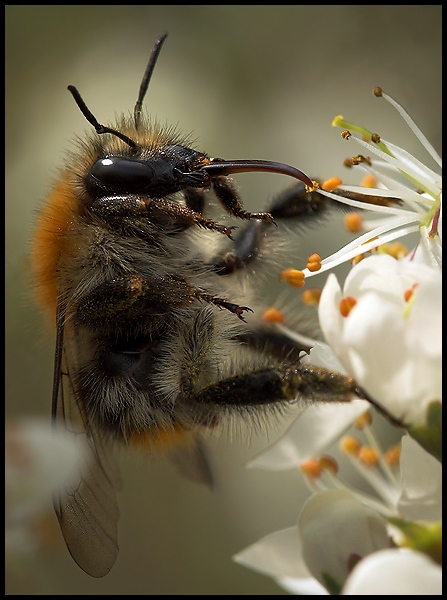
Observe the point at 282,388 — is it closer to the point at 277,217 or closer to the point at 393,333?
the point at 393,333

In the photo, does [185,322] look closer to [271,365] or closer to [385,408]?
[271,365]

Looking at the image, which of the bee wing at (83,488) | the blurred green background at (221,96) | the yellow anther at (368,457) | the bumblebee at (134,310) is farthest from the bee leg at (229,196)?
the blurred green background at (221,96)

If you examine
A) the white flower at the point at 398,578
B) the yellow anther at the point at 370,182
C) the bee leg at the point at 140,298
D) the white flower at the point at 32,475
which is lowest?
the white flower at the point at 32,475

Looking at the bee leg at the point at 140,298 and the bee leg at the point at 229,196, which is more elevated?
the bee leg at the point at 229,196

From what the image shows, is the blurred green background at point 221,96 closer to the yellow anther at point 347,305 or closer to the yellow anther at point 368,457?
the yellow anther at point 368,457

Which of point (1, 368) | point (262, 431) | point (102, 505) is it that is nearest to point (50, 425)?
point (102, 505)

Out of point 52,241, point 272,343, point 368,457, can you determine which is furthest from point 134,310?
point 368,457

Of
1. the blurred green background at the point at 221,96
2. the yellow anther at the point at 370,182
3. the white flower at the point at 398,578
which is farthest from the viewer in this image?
the blurred green background at the point at 221,96
